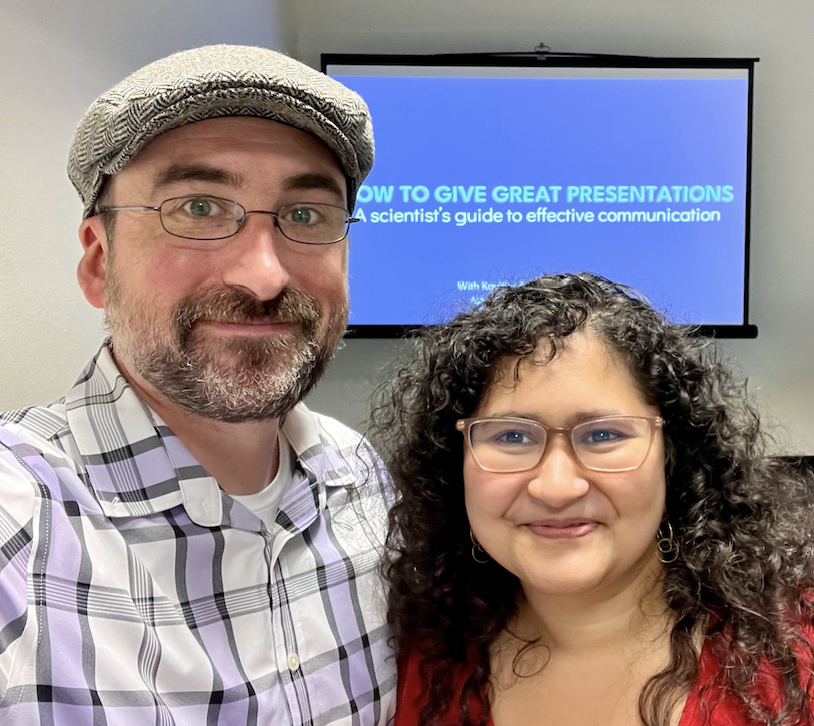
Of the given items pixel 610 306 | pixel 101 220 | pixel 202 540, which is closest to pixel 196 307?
pixel 101 220

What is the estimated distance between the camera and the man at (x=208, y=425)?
1000mm

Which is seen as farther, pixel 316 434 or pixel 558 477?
pixel 316 434

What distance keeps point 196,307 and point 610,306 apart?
2.26 ft

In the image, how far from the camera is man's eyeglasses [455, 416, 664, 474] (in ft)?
3.46

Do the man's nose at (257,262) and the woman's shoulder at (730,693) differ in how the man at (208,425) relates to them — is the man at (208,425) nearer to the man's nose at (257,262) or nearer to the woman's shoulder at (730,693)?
the man's nose at (257,262)

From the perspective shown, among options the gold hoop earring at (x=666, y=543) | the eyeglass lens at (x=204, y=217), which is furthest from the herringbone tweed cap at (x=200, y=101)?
the gold hoop earring at (x=666, y=543)

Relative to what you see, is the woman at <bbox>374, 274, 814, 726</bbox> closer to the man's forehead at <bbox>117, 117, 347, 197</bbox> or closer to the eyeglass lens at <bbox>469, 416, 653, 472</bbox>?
the eyeglass lens at <bbox>469, 416, 653, 472</bbox>

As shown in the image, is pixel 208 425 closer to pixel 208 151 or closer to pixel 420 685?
pixel 208 151

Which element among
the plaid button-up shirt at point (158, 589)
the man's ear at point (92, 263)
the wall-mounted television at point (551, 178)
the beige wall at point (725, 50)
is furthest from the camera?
the beige wall at point (725, 50)

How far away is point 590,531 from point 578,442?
14 centimetres

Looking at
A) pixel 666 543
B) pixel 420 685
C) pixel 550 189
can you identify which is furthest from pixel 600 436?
pixel 550 189

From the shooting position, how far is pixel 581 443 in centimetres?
106

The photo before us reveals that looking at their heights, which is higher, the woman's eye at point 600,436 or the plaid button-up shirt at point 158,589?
the woman's eye at point 600,436

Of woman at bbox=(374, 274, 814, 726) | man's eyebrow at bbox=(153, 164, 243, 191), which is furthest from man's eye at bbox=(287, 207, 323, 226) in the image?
woman at bbox=(374, 274, 814, 726)
